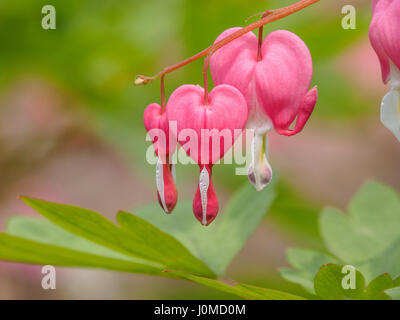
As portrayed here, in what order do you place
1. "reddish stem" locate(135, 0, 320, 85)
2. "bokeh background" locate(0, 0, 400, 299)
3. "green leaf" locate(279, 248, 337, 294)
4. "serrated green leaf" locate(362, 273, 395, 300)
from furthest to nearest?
"bokeh background" locate(0, 0, 400, 299), "green leaf" locate(279, 248, 337, 294), "serrated green leaf" locate(362, 273, 395, 300), "reddish stem" locate(135, 0, 320, 85)

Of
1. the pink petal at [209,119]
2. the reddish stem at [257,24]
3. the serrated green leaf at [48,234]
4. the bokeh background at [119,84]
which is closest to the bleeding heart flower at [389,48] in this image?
the reddish stem at [257,24]

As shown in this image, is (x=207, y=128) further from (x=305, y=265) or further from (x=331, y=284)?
(x=305, y=265)

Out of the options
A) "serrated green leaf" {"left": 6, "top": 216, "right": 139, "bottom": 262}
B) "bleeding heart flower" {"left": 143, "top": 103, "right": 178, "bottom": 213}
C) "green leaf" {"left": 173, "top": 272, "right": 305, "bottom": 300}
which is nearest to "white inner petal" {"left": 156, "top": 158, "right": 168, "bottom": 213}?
"bleeding heart flower" {"left": 143, "top": 103, "right": 178, "bottom": 213}

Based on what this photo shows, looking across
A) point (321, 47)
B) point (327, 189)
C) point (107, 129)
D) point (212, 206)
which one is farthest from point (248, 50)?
point (327, 189)

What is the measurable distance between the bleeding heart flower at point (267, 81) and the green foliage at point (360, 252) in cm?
21

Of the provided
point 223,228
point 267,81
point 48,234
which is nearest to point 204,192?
point 267,81

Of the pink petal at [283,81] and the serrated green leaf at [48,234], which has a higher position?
the pink petal at [283,81]

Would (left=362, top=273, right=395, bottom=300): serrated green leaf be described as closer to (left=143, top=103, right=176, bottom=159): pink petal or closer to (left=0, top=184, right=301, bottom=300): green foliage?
(left=0, top=184, right=301, bottom=300): green foliage

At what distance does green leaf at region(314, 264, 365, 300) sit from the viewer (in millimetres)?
915

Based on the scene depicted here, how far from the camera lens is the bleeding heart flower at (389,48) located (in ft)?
2.75

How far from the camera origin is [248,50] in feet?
3.00

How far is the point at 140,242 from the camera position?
100 centimetres

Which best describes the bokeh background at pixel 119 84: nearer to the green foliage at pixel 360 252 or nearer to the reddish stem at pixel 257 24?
the green foliage at pixel 360 252
